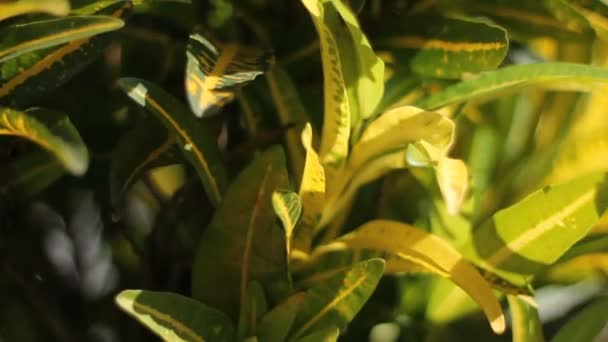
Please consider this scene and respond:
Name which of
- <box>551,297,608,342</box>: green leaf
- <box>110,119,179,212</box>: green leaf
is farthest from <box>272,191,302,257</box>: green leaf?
<box>551,297,608,342</box>: green leaf

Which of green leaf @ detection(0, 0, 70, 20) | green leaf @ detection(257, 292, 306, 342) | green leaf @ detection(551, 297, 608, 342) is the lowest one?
Result: green leaf @ detection(551, 297, 608, 342)

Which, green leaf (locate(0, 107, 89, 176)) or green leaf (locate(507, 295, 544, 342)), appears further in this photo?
green leaf (locate(507, 295, 544, 342))

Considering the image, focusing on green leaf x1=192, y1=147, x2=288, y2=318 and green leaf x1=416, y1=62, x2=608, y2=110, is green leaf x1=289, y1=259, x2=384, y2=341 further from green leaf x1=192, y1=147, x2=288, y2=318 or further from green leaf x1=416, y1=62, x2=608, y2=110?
green leaf x1=416, y1=62, x2=608, y2=110

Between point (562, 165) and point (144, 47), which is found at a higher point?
point (144, 47)

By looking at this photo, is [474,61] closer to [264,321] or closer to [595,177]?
[595,177]

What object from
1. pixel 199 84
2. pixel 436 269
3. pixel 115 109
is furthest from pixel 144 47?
pixel 436 269

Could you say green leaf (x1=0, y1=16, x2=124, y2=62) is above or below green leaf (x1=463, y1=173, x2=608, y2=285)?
above

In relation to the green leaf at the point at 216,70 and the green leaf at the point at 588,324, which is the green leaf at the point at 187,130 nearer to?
the green leaf at the point at 216,70
